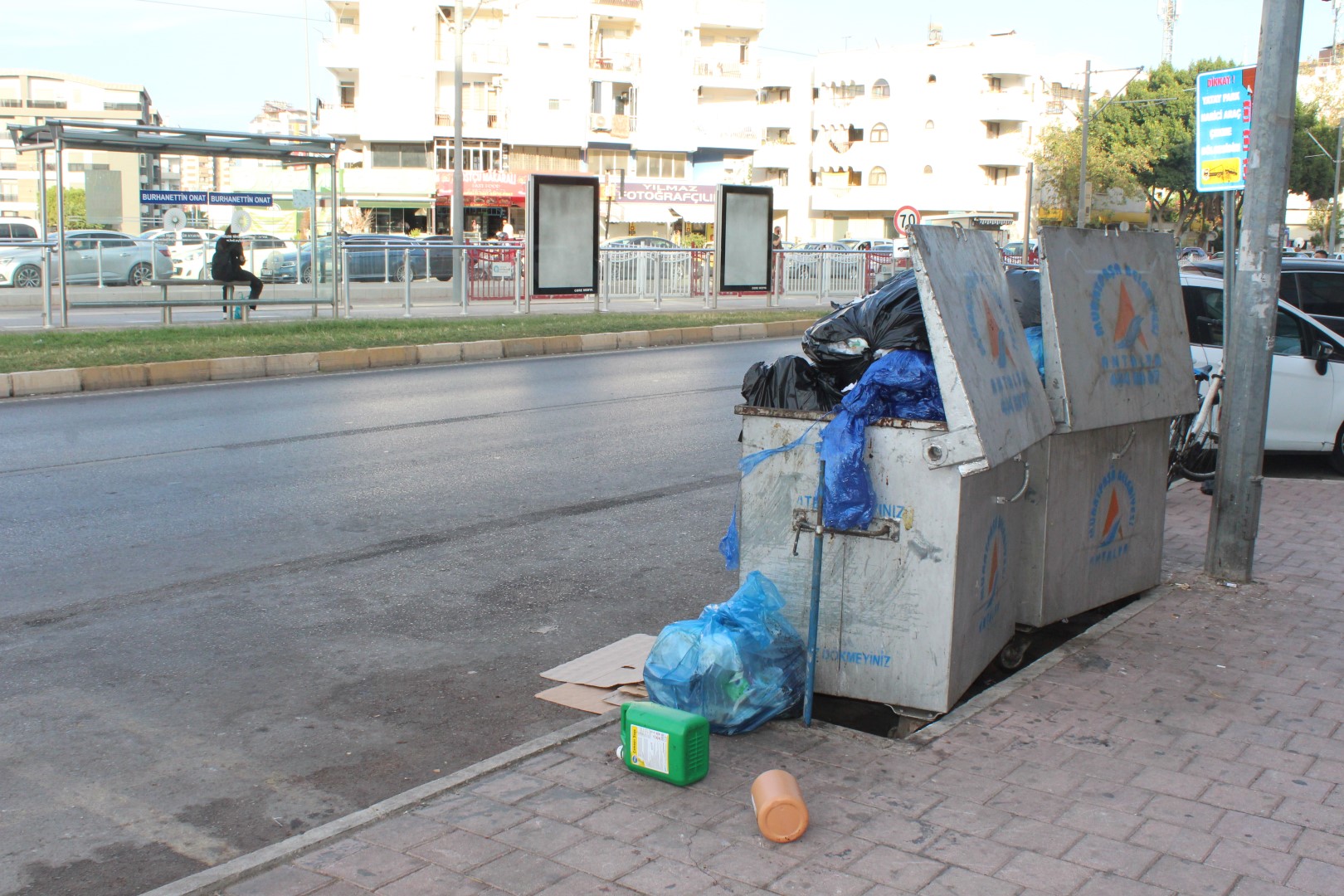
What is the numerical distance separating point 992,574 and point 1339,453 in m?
6.94

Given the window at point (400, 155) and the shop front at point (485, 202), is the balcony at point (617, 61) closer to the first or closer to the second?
the shop front at point (485, 202)

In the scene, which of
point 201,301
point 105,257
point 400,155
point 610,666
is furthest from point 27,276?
point 400,155

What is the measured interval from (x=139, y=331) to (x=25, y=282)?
9670 mm

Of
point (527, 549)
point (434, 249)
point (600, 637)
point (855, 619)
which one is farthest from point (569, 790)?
point (434, 249)

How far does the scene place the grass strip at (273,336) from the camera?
15016 mm

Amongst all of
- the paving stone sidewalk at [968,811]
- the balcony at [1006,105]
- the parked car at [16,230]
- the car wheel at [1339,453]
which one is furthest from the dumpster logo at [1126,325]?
the balcony at [1006,105]

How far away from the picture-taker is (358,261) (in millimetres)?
26375

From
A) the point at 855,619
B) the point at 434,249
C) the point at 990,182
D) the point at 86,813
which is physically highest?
the point at 990,182

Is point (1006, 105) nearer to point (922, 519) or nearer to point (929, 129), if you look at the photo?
point (929, 129)

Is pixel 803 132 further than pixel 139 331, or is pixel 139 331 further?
pixel 803 132

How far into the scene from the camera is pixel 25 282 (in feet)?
85.6

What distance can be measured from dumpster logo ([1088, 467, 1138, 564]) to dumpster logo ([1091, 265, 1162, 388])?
45 centimetres

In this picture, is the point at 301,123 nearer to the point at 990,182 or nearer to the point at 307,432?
the point at 990,182

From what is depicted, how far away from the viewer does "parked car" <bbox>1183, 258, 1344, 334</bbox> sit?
1231 cm
